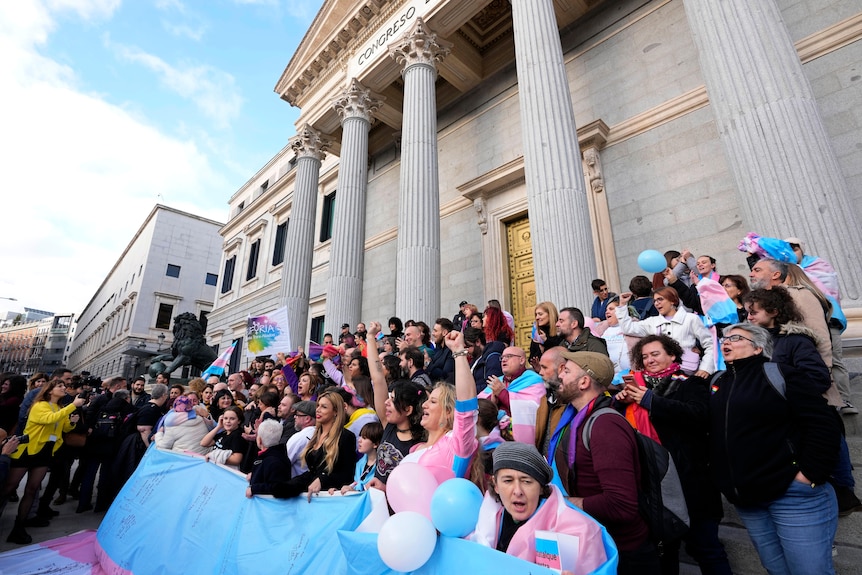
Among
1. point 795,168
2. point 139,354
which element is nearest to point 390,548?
point 795,168

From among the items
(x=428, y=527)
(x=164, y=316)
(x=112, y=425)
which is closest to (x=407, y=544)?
(x=428, y=527)

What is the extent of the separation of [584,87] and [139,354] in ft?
116

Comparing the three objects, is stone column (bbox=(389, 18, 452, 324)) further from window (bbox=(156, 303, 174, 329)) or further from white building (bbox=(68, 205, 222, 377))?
window (bbox=(156, 303, 174, 329))

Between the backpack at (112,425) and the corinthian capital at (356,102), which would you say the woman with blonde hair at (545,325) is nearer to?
the backpack at (112,425)

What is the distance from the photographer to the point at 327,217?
19.2 meters

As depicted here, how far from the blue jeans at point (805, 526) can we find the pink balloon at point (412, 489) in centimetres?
180

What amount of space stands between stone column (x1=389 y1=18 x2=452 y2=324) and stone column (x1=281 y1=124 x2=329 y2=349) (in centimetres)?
485

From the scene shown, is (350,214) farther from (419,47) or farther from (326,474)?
(326,474)

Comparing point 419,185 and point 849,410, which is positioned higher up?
point 419,185

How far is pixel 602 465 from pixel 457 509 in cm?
70

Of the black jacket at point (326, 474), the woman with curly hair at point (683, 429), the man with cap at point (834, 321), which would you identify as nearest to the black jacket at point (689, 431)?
the woman with curly hair at point (683, 429)

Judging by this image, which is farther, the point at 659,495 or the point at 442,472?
the point at 442,472

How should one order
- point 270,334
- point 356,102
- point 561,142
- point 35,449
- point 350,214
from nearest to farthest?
point 35,449 < point 561,142 < point 270,334 < point 350,214 < point 356,102

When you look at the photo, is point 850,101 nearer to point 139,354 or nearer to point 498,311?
point 498,311
